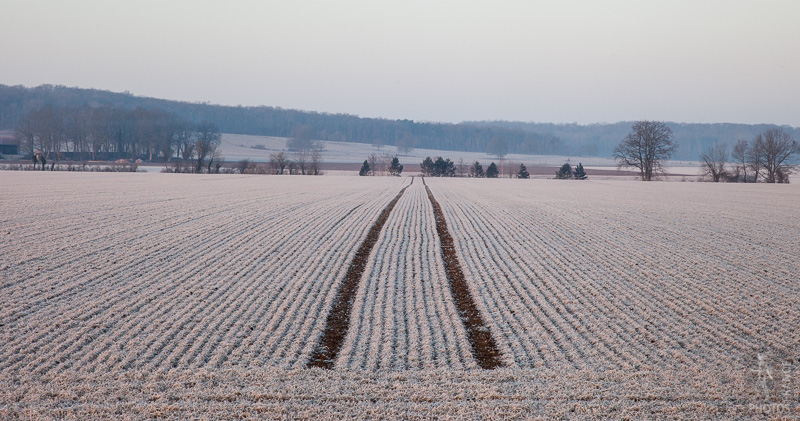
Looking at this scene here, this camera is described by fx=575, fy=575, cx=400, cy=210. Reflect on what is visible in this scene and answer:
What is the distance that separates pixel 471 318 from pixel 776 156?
295 ft

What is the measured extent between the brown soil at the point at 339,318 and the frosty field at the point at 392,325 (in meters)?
0.14

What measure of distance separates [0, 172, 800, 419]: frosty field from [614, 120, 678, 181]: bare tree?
69.1 meters

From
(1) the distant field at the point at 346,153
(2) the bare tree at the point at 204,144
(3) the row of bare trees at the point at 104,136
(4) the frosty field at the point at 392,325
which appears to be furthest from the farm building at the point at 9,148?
(4) the frosty field at the point at 392,325

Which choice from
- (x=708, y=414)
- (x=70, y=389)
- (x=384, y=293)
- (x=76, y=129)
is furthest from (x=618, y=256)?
(x=76, y=129)

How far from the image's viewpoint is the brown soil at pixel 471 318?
292 inches

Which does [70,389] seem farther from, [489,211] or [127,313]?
[489,211]

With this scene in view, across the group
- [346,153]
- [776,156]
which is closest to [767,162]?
[776,156]

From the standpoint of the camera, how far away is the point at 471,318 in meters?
9.19

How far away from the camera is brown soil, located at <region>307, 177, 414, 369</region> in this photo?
7344 millimetres

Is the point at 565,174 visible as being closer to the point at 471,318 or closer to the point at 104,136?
the point at 471,318

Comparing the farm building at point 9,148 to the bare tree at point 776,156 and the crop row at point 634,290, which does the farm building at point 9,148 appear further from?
the bare tree at point 776,156

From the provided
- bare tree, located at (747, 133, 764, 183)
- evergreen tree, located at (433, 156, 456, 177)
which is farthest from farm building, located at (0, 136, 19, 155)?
bare tree, located at (747, 133, 764, 183)

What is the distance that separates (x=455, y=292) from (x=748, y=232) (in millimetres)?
→ 13652

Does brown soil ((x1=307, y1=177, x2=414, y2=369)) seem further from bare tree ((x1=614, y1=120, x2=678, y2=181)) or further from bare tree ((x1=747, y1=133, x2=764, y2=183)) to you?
bare tree ((x1=747, y1=133, x2=764, y2=183))
